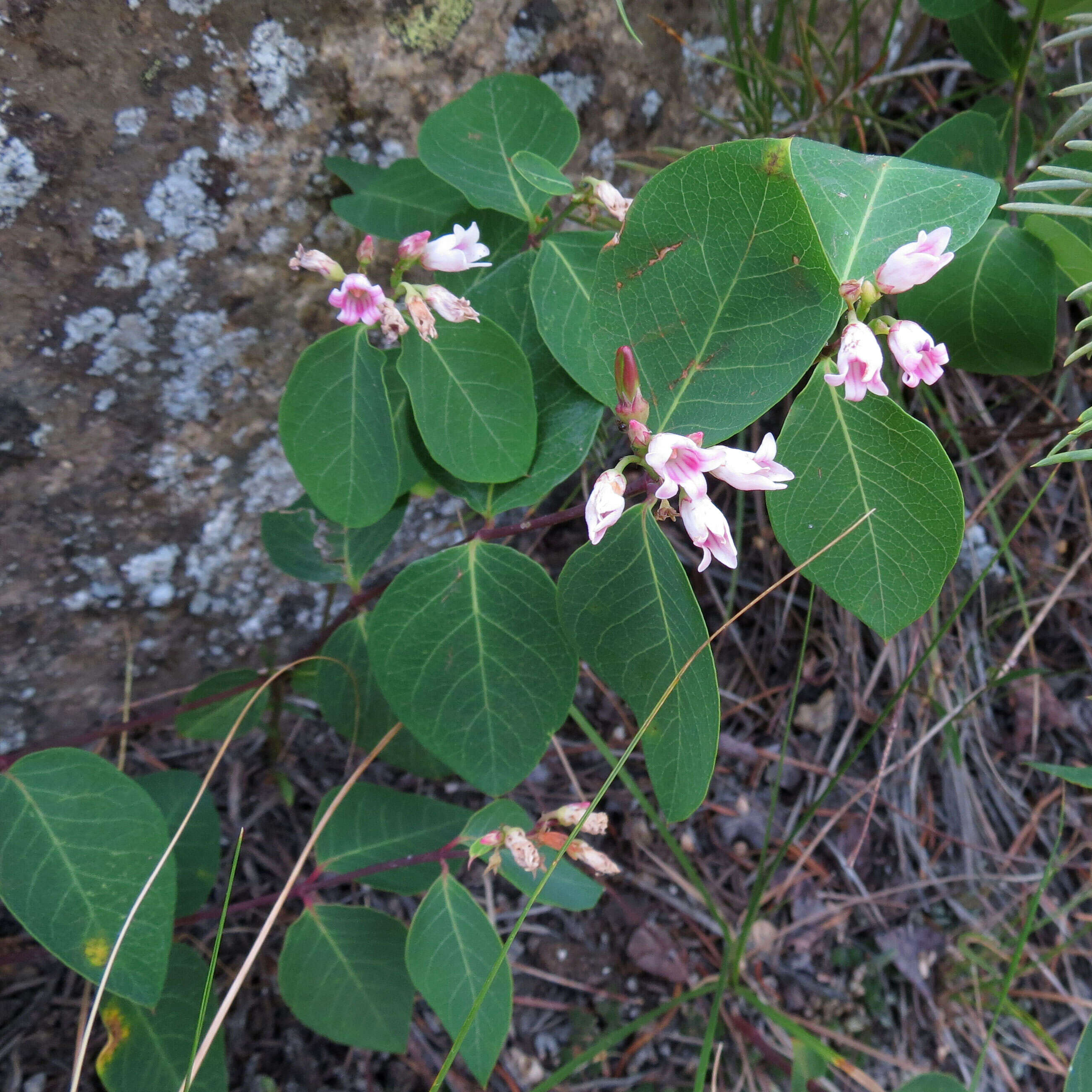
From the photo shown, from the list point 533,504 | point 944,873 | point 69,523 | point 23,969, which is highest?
point 69,523

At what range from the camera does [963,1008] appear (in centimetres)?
185

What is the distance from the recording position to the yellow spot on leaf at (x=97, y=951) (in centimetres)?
114

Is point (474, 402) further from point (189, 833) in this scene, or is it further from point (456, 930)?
point (189, 833)

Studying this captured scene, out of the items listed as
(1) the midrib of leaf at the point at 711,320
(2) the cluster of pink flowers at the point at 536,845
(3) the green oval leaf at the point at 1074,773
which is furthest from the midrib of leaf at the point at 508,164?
(3) the green oval leaf at the point at 1074,773

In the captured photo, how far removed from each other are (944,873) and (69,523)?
194 cm

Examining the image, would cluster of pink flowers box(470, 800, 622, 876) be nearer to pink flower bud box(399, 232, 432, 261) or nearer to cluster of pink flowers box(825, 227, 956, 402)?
cluster of pink flowers box(825, 227, 956, 402)

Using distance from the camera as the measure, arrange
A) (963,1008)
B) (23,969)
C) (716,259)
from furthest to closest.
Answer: (963,1008), (23,969), (716,259)

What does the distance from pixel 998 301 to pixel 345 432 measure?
103cm

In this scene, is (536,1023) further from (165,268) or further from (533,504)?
(165,268)

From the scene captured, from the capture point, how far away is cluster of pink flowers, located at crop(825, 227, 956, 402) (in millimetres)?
954

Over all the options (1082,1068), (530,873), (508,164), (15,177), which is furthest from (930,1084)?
(15,177)

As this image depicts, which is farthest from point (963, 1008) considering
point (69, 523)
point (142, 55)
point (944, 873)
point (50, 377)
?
point (142, 55)

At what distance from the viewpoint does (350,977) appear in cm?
139

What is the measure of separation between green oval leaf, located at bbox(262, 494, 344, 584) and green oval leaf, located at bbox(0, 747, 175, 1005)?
0.43 metres
